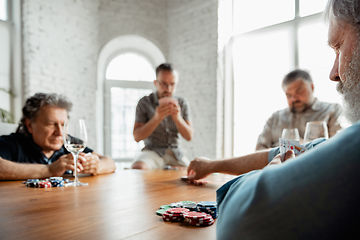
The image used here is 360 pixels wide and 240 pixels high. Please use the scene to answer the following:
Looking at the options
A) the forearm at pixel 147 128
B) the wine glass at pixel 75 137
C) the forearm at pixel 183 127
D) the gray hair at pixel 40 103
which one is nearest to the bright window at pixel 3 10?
the forearm at pixel 147 128

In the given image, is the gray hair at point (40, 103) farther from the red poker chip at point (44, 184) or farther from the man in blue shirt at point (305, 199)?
the man in blue shirt at point (305, 199)

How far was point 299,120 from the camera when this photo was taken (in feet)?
8.91

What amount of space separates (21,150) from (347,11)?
5.78 feet

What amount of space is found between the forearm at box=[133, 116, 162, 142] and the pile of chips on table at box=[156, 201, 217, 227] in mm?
1989

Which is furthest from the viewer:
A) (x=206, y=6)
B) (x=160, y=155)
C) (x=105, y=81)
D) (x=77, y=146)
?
(x=105, y=81)

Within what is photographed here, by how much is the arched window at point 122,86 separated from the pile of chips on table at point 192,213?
4808mm

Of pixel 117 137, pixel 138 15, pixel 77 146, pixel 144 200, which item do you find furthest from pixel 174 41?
pixel 144 200

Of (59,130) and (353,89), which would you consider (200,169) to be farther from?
(59,130)

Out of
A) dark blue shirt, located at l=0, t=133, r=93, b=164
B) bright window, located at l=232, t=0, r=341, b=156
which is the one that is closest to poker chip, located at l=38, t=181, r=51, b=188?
dark blue shirt, located at l=0, t=133, r=93, b=164

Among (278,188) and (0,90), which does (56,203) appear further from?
(0,90)

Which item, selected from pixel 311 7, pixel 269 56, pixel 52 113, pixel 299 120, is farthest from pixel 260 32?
pixel 52 113

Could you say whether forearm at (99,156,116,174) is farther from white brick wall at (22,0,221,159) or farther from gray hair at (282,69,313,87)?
white brick wall at (22,0,221,159)

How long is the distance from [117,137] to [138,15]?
2337 mm

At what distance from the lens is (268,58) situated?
480 cm
